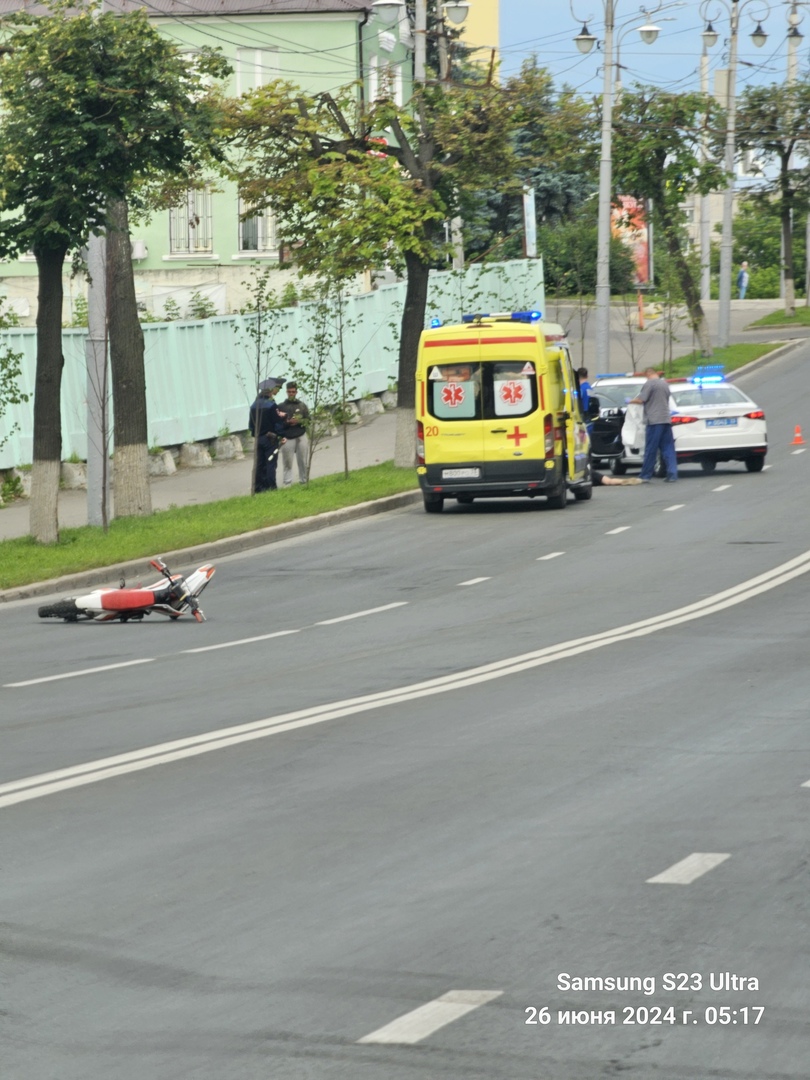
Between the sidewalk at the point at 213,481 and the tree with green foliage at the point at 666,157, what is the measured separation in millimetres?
13811

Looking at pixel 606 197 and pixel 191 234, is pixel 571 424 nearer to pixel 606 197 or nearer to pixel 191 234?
pixel 606 197

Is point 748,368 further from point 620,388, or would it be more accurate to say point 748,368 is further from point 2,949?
point 2,949

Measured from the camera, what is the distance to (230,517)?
24625 millimetres

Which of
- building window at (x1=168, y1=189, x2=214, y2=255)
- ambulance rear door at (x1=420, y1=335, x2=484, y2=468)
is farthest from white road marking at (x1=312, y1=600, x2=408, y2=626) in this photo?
building window at (x1=168, y1=189, x2=214, y2=255)

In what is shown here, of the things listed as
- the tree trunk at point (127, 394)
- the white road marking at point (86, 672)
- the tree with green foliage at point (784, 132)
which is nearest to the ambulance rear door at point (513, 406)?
the tree trunk at point (127, 394)

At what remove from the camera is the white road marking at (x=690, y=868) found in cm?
695

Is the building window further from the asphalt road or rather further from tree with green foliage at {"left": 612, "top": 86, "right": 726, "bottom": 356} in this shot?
the asphalt road

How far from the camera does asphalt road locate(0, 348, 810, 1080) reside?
5273 mm

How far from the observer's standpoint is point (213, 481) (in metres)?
31.2

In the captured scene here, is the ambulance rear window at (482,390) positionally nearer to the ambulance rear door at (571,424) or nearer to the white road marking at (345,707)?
the ambulance rear door at (571,424)

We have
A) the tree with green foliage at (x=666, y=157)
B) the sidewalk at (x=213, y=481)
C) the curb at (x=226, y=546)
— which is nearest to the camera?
the curb at (x=226, y=546)

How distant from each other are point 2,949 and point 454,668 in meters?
7.08

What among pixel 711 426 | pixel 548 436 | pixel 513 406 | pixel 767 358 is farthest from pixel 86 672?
pixel 767 358

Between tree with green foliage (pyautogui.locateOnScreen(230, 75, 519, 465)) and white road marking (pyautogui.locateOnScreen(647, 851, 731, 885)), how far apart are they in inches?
931
